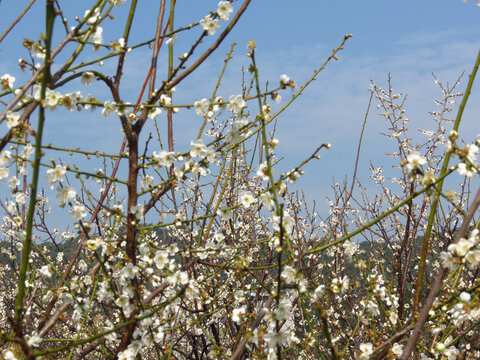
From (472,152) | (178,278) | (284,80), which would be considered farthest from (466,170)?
(178,278)

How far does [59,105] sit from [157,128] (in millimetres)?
2692

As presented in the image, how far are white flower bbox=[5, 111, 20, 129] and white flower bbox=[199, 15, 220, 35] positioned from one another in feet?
3.45

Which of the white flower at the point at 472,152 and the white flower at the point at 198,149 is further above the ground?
the white flower at the point at 198,149

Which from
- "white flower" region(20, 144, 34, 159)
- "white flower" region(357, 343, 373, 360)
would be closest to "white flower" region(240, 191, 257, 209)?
"white flower" region(357, 343, 373, 360)

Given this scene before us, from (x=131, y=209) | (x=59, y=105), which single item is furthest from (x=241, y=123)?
(x=59, y=105)

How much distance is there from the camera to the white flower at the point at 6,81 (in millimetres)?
2062

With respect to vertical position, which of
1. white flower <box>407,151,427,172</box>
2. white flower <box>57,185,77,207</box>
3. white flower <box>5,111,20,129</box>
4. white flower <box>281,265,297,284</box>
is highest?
white flower <box>5,111,20,129</box>

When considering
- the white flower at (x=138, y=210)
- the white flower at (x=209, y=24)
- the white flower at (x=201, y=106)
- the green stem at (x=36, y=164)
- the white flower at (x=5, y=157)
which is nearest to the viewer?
the green stem at (x=36, y=164)

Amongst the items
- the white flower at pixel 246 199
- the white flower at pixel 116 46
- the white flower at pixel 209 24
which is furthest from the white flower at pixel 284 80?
the white flower at pixel 116 46

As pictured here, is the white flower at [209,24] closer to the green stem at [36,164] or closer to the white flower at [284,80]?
the white flower at [284,80]

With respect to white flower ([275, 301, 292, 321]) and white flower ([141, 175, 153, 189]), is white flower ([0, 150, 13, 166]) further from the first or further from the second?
white flower ([275, 301, 292, 321])

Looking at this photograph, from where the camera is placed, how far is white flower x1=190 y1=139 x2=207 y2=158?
8.05 ft

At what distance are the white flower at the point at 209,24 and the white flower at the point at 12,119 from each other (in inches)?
41.4

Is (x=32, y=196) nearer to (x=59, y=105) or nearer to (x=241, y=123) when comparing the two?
(x=59, y=105)
